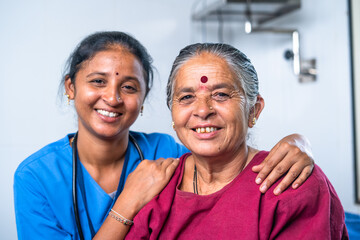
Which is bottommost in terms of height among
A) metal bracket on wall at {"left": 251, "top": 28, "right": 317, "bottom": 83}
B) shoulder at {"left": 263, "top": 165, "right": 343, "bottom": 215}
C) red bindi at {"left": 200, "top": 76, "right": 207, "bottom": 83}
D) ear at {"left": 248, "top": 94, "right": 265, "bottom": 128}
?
shoulder at {"left": 263, "top": 165, "right": 343, "bottom": 215}

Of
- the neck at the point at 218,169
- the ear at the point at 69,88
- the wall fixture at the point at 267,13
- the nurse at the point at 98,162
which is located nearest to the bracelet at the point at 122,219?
the nurse at the point at 98,162

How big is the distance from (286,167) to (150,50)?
2.10 m

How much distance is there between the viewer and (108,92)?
1.57m

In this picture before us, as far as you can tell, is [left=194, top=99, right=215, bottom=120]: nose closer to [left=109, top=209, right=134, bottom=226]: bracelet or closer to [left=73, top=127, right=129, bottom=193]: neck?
[left=109, top=209, right=134, bottom=226]: bracelet

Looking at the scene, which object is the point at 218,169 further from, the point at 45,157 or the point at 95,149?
the point at 45,157

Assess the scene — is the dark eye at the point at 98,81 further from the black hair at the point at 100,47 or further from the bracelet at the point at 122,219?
the bracelet at the point at 122,219

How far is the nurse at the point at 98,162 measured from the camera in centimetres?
138

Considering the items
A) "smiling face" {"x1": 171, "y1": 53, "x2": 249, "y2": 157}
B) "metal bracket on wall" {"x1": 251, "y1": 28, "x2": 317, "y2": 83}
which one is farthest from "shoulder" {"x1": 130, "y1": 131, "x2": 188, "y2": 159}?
"metal bracket on wall" {"x1": 251, "y1": 28, "x2": 317, "y2": 83}

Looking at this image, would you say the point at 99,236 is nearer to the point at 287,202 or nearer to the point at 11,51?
the point at 287,202

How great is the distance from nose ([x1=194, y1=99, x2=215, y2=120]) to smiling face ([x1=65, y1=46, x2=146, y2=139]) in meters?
0.47

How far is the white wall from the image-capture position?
2506mm

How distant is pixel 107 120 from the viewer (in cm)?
159

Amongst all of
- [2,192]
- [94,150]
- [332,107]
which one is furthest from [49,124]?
[332,107]

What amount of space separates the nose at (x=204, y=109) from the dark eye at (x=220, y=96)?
0.03 meters
